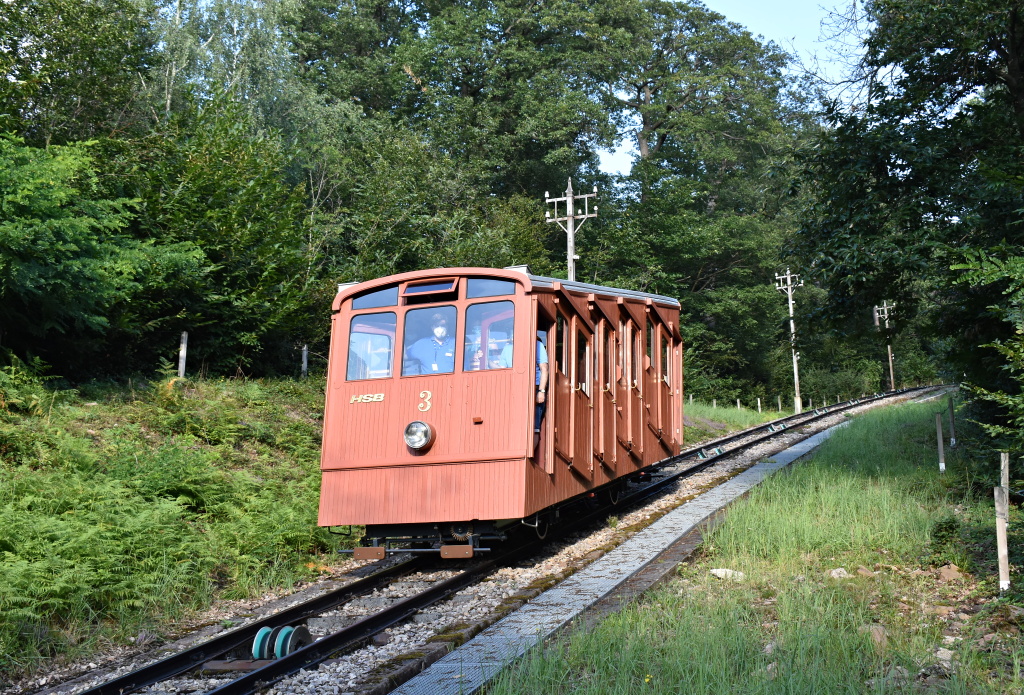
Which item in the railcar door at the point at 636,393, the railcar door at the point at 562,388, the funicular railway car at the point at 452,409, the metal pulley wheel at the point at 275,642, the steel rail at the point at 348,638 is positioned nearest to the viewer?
the steel rail at the point at 348,638

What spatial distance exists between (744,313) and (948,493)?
110 feet

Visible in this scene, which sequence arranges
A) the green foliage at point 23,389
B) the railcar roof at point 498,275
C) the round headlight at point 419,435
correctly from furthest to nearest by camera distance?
the green foliage at point 23,389 < the railcar roof at point 498,275 < the round headlight at point 419,435

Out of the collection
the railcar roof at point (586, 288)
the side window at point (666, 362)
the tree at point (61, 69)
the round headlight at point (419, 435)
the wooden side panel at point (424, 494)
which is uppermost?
the tree at point (61, 69)

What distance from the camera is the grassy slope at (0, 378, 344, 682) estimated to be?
24.5 feet

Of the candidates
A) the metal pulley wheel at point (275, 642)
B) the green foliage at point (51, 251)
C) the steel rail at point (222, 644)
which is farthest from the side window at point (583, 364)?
the green foliage at point (51, 251)

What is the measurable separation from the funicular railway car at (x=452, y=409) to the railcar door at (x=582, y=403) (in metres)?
0.04

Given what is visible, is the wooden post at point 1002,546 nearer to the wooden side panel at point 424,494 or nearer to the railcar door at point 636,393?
the wooden side panel at point 424,494

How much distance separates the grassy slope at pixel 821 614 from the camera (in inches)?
216

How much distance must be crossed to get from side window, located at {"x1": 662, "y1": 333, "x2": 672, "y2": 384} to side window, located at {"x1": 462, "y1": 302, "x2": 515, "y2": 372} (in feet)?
18.8

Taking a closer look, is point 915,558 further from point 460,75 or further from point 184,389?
point 460,75

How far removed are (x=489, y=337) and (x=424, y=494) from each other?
1.83 m

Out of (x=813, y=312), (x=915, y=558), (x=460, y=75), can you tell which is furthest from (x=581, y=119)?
(x=915, y=558)

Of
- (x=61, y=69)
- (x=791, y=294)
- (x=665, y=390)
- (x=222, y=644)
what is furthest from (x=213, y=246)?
(x=791, y=294)

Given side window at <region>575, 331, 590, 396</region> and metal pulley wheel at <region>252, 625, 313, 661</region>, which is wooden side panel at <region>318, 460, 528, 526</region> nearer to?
side window at <region>575, 331, 590, 396</region>
